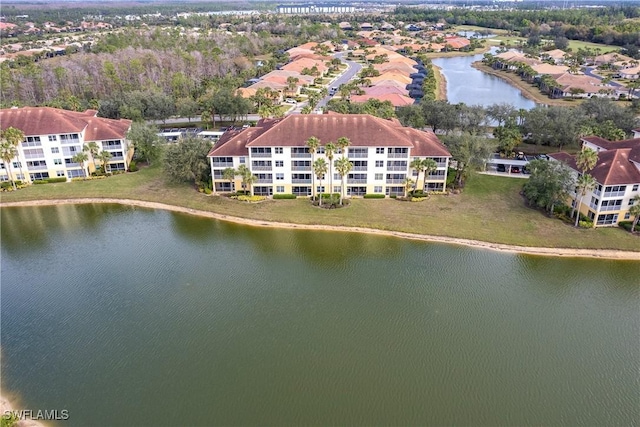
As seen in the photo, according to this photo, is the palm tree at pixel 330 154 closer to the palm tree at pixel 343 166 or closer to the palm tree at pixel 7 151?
the palm tree at pixel 343 166

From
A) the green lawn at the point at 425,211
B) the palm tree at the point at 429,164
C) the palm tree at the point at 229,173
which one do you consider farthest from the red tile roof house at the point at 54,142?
the palm tree at the point at 429,164

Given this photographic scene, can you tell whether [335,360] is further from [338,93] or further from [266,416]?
[338,93]

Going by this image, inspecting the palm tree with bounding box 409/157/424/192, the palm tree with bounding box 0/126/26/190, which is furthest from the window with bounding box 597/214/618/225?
the palm tree with bounding box 0/126/26/190

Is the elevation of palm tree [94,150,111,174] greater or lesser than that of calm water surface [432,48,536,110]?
greater

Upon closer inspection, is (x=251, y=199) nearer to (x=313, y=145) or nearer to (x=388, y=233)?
(x=313, y=145)

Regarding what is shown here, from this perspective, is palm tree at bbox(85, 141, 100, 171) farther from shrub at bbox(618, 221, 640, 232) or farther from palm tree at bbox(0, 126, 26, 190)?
shrub at bbox(618, 221, 640, 232)

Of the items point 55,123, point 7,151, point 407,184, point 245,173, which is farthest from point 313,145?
point 7,151
